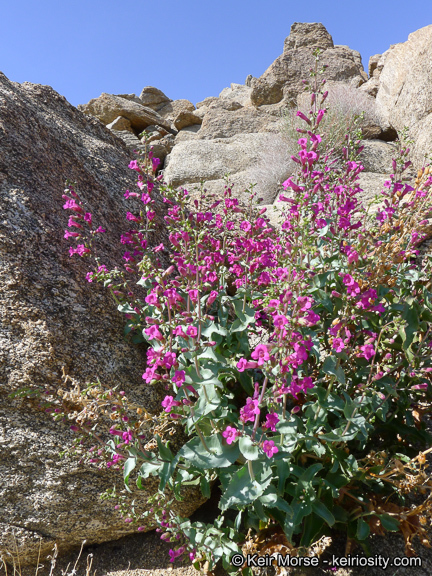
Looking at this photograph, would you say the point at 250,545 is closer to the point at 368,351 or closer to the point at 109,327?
the point at 368,351

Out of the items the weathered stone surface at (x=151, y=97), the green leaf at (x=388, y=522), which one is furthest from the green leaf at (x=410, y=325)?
the weathered stone surface at (x=151, y=97)

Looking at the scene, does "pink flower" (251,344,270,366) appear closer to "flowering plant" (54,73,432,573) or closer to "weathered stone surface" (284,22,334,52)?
"flowering plant" (54,73,432,573)

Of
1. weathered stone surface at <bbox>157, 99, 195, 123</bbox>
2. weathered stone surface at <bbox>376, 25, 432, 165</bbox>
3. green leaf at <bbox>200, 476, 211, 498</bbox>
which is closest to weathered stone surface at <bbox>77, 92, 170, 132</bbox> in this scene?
weathered stone surface at <bbox>157, 99, 195, 123</bbox>

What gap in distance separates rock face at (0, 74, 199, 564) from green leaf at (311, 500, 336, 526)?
0.92 meters

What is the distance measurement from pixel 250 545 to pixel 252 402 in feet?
2.98

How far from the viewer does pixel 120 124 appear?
52.8 feet

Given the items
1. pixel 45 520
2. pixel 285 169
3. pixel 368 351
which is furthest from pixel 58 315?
pixel 285 169

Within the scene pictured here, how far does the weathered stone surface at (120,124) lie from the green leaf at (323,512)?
625 inches

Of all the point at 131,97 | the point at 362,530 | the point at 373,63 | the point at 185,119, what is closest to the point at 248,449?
the point at 362,530

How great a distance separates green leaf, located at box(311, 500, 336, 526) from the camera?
7.05ft

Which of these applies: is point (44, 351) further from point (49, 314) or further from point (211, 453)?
point (211, 453)

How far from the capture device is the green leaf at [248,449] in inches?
74.5

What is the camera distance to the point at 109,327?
2883 millimetres

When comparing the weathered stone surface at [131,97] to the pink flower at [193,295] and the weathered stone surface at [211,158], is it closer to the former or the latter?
the weathered stone surface at [211,158]
